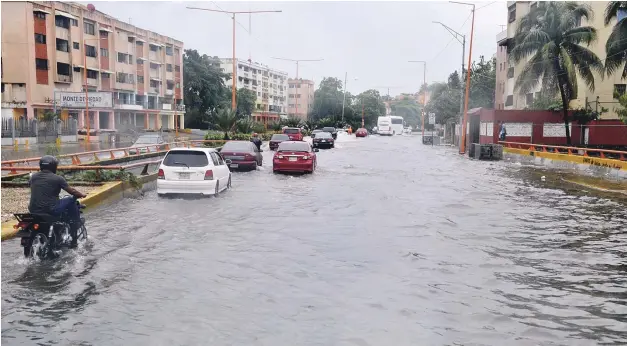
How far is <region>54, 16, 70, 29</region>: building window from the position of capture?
6191cm

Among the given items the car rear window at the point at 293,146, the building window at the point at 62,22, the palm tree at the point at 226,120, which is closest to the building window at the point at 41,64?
the building window at the point at 62,22

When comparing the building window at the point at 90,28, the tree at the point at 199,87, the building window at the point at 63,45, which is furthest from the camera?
the tree at the point at 199,87

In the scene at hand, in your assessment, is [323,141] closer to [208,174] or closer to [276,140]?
[276,140]

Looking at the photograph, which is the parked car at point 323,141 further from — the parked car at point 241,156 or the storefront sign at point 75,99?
the parked car at point 241,156

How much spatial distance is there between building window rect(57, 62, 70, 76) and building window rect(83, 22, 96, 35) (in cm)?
626

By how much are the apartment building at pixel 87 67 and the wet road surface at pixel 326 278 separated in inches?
1906

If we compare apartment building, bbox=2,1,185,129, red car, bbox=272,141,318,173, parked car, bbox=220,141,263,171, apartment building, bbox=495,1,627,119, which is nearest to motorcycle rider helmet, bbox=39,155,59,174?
red car, bbox=272,141,318,173

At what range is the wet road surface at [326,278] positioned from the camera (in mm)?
6199

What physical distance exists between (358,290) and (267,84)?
443ft

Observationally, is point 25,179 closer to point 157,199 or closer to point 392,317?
point 157,199

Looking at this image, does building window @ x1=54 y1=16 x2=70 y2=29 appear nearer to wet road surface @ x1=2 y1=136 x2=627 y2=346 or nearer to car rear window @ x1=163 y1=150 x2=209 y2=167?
car rear window @ x1=163 y1=150 x2=209 y2=167

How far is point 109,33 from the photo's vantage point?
237 ft

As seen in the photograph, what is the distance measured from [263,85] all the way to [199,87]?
148 feet

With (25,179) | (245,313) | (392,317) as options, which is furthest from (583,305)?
(25,179)
